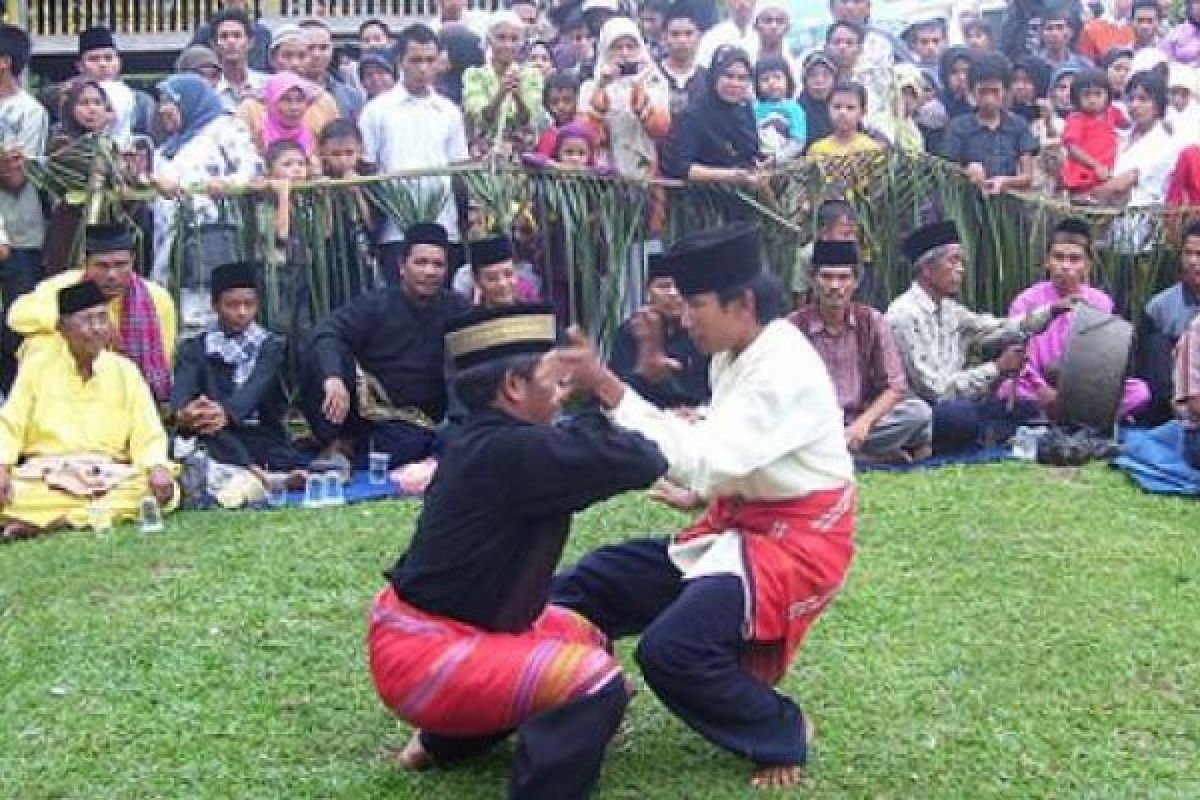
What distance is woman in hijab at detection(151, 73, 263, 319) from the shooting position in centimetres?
791

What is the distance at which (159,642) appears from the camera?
17.2 feet

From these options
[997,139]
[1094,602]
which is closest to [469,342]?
[1094,602]

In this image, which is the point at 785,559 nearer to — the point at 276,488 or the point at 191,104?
the point at 276,488

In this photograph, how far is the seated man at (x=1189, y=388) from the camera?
7.34 m

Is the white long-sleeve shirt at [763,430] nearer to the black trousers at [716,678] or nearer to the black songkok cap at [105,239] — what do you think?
the black trousers at [716,678]

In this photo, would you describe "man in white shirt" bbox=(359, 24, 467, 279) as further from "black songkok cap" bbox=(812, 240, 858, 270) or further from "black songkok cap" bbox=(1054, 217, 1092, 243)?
"black songkok cap" bbox=(1054, 217, 1092, 243)

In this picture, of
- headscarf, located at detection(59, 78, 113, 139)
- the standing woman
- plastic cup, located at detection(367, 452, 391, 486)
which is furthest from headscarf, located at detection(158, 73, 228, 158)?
plastic cup, located at detection(367, 452, 391, 486)

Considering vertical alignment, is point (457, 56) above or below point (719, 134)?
above

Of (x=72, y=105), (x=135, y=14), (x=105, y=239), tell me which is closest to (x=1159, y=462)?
(x=105, y=239)

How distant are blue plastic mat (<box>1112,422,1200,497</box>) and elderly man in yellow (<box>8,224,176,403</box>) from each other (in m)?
4.30

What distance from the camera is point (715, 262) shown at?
420cm

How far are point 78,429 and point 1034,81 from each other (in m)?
6.05

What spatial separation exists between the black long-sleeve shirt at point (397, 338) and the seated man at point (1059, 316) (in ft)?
9.16

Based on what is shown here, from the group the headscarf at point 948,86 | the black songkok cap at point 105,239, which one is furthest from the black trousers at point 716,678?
the headscarf at point 948,86
